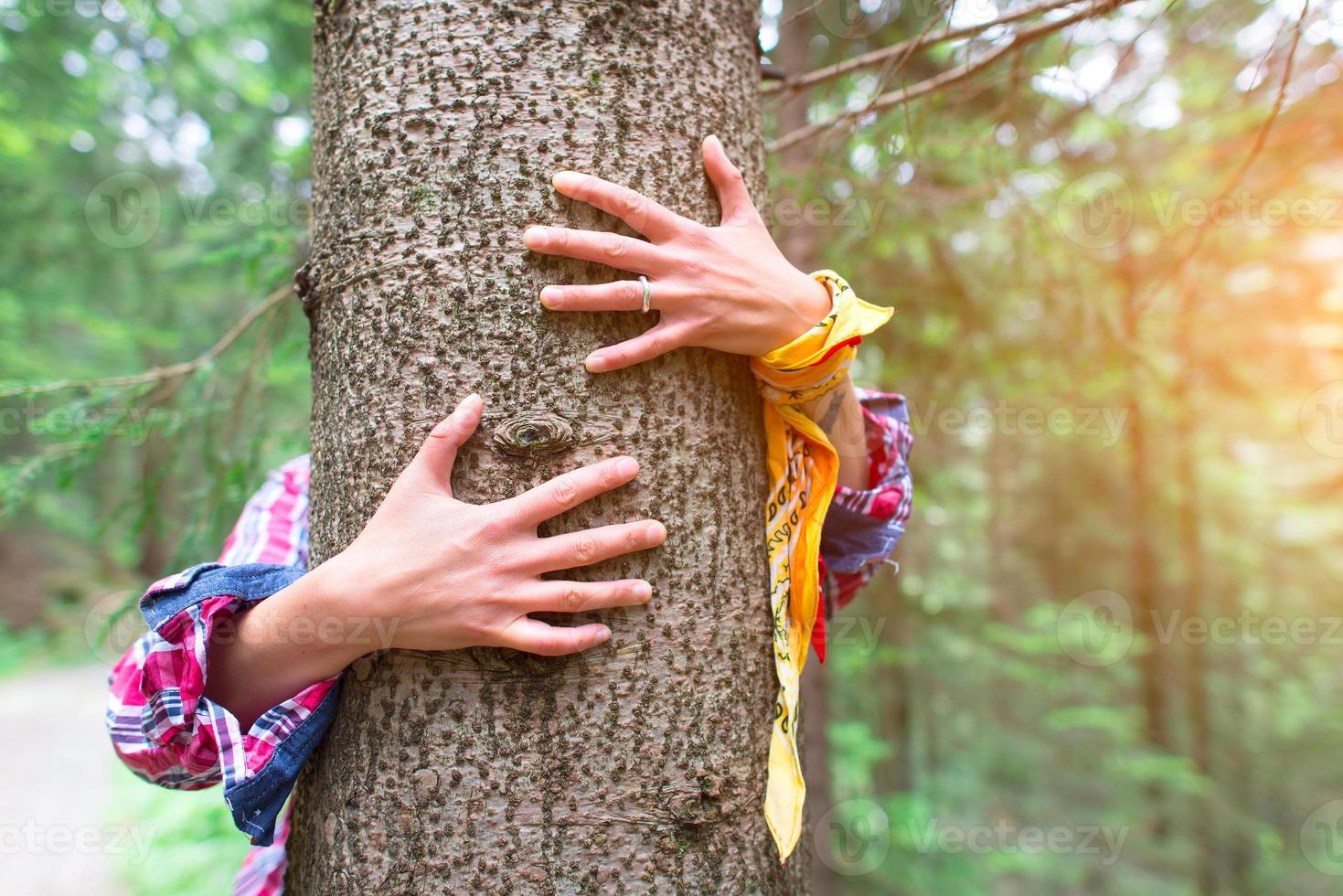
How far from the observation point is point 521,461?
1.15 metres

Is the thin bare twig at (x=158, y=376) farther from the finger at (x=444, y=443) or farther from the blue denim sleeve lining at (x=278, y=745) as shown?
the finger at (x=444, y=443)

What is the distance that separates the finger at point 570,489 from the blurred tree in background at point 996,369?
→ 3.50 ft

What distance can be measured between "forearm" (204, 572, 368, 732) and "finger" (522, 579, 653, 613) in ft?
0.83

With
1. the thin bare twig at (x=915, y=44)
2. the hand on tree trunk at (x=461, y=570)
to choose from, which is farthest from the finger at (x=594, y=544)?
the thin bare twig at (x=915, y=44)

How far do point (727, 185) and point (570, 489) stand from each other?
0.62 metres

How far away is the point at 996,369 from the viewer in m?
4.74

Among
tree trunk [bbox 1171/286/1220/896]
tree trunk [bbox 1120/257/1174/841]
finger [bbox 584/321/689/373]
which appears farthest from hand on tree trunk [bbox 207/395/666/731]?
tree trunk [bbox 1171/286/1220/896]

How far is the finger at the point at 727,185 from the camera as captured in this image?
1.28 metres

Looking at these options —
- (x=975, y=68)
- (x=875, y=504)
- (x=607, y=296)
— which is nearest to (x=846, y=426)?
(x=875, y=504)

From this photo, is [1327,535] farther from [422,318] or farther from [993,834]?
[422,318]

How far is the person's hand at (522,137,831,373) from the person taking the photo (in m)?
1.14

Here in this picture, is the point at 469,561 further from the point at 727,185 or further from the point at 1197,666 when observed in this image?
the point at 1197,666

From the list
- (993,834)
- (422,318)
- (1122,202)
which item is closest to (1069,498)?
(993,834)

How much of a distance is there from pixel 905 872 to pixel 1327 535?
998 cm
